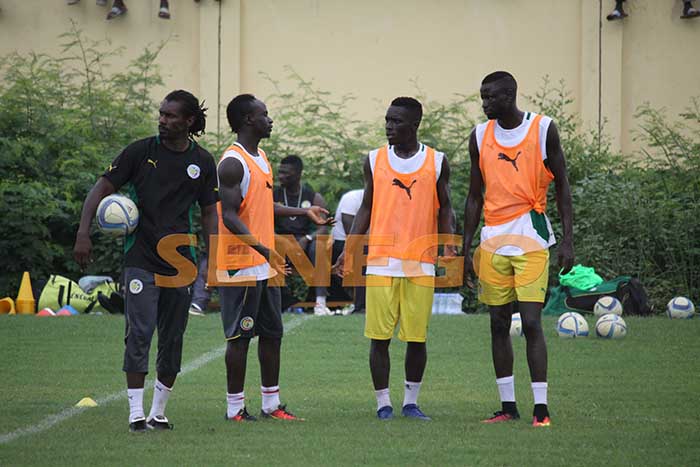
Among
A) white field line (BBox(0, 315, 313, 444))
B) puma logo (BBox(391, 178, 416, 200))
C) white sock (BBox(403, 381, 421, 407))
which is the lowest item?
white field line (BBox(0, 315, 313, 444))

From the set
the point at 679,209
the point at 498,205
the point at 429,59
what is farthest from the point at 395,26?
the point at 498,205

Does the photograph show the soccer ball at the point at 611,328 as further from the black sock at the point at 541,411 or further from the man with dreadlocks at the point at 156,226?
the man with dreadlocks at the point at 156,226

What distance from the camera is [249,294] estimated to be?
8352mm

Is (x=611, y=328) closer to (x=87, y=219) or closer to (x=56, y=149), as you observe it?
(x=87, y=219)

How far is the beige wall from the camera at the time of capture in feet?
80.3

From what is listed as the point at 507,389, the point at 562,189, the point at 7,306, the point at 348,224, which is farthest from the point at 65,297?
the point at 562,189

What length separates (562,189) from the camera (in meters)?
8.27

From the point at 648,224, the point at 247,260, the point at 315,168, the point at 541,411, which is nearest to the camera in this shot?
the point at 541,411

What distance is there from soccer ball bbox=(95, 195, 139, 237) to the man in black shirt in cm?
842

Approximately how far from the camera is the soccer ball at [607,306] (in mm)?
15930

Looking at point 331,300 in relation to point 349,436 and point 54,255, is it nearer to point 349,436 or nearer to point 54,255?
point 54,255

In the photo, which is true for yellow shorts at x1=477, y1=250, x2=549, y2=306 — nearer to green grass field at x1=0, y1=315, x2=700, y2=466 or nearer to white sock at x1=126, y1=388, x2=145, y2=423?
green grass field at x1=0, y1=315, x2=700, y2=466

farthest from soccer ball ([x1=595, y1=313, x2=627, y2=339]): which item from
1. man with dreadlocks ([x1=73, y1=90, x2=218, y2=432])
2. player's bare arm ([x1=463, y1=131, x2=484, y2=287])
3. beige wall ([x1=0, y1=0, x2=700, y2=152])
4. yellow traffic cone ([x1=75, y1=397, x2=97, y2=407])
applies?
beige wall ([x1=0, y1=0, x2=700, y2=152])

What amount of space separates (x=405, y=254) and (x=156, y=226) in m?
1.82
